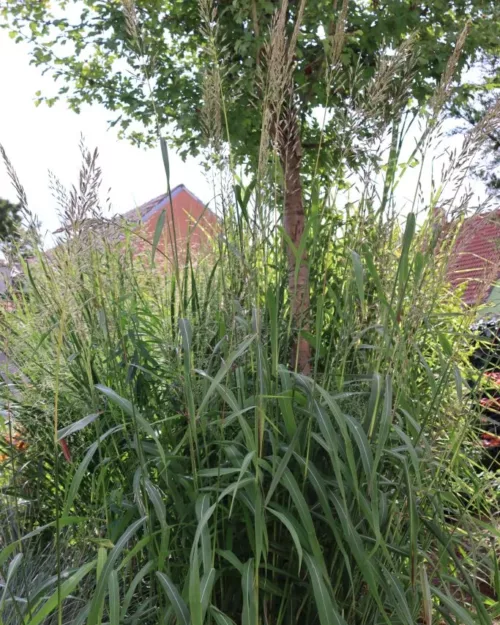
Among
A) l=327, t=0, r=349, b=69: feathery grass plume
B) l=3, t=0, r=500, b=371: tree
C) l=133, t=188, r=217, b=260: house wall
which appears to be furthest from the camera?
l=3, t=0, r=500, b=371: tree

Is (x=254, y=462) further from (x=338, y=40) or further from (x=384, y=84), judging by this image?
(x=338, y=40)

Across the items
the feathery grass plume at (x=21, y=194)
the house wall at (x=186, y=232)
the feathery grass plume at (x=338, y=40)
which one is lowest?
the house wall at (x=186, y=232)

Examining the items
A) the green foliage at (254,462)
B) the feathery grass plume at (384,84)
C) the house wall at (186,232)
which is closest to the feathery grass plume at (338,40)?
the feathery grass plume at (384,84)

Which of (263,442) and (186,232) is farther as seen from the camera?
(186,232)

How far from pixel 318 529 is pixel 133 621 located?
459 mm

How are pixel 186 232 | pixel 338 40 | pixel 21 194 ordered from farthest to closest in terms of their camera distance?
pixel 186 232, pixel 338 40, pixel 21 194

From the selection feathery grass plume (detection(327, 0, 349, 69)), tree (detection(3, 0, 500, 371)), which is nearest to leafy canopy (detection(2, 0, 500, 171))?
tree (detection(3, 0, 500, 371))

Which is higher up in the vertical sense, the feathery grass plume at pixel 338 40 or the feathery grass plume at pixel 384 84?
the feathery grass plume at pixel 338 40

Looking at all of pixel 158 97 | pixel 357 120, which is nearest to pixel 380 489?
pixel 357 120

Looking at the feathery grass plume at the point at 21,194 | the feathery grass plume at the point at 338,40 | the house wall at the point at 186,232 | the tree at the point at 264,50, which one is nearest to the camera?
the feathery grass plume at the point at 21,194

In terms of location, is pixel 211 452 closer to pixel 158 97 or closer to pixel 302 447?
pixel 302 447

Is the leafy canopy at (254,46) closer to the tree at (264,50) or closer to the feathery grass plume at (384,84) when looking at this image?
the tree at (264,50)

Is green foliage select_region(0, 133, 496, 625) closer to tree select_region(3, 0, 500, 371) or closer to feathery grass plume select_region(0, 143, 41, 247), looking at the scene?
feathery grass plume select_region(0, 143, 41, 247)

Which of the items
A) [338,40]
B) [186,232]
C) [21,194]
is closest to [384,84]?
[338,40]
